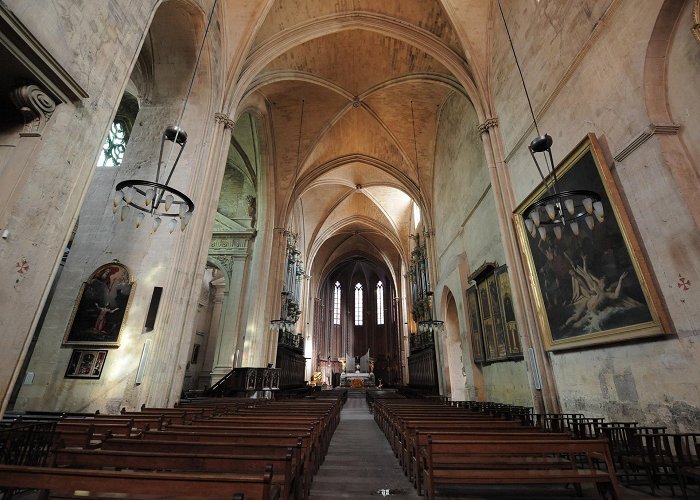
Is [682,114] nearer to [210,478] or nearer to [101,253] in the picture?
[210,478]

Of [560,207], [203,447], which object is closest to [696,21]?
[560,207]

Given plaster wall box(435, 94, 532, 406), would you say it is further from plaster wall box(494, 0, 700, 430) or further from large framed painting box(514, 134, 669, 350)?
plaster wall box(494, 0, 700, 430)

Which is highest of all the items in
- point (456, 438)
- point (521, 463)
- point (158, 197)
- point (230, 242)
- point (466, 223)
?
point (230, 242)

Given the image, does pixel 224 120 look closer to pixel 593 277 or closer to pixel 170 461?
pixel 170 461

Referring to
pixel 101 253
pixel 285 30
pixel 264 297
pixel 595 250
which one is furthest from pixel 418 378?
pixel 285 30

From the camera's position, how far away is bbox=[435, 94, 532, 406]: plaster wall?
862 cm

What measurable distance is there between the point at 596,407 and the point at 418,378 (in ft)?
43.1

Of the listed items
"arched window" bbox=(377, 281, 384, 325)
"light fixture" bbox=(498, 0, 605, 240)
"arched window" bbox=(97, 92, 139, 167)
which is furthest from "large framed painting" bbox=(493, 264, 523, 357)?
"arched window" bbox=(377, 281, 384, 325)

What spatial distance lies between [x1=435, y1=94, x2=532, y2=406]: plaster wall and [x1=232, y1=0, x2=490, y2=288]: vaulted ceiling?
1.13m

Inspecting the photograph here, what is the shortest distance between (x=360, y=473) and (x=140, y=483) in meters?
3.06

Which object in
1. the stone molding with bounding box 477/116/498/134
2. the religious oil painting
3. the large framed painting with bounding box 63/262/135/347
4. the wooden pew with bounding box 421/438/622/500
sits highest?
the stone molding with bounding box 477/116/498/134

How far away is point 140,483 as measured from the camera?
163 centimetres

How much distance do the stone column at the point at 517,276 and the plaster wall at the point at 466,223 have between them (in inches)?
43.6

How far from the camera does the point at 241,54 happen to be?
9125 mm
